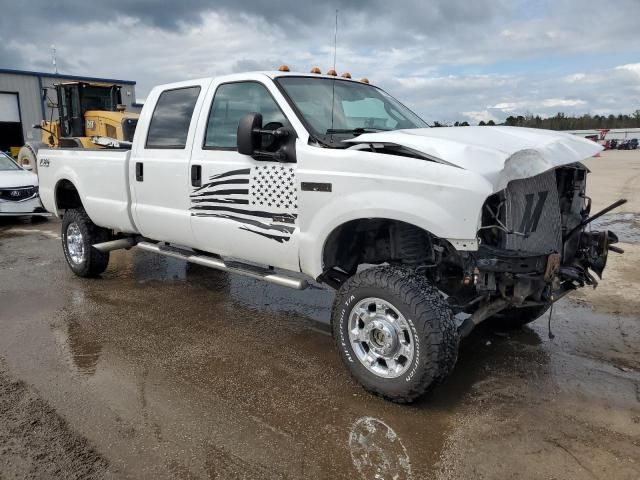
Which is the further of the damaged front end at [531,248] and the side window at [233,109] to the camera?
the side window at [233,109]

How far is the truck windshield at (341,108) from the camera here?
400 cm

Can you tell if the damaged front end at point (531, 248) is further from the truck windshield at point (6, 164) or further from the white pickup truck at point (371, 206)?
the truck windshield at point (6, 164)

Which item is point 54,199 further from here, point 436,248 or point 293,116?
point 436,248

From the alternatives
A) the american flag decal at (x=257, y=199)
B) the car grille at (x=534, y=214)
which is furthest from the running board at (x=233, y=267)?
the car grille at (x=534, y=214)

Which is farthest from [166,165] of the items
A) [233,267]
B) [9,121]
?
[9,121]

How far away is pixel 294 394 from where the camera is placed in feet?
11.9

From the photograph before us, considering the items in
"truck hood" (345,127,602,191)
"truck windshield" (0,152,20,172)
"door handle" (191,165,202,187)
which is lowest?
"truck windshield" (0,152,20,172)

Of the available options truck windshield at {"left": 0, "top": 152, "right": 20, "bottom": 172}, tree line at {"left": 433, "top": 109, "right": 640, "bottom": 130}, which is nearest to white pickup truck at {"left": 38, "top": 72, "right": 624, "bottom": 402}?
truck windshield at {"left": 0, "top": 152, "right": 20, "bottom": 172}

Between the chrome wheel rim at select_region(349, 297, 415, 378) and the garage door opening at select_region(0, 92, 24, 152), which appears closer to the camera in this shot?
the chrome wheel rim at select_region(349, 297, 415, 378)

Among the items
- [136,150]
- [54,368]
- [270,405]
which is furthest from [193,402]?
[136,150]

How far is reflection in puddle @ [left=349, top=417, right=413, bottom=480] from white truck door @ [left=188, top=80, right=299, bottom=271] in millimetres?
1343

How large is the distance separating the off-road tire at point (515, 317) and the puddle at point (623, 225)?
4.60 m

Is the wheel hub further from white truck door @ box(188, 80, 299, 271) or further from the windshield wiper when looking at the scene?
the windshield wiper

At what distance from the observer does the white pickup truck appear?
3178mm
